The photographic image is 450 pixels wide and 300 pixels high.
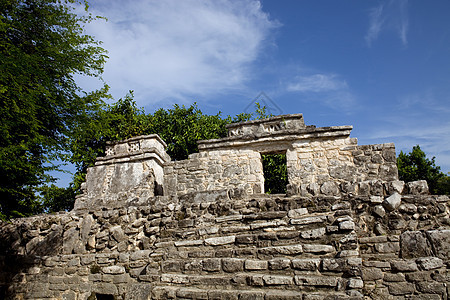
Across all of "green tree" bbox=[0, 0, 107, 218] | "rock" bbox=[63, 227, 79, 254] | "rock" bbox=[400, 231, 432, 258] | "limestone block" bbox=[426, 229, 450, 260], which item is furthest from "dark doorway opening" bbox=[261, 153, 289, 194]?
"limestone block" bbox=[426, 229, 450, 260]

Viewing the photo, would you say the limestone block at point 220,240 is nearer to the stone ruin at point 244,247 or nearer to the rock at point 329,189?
the stone ruin at point 244,247

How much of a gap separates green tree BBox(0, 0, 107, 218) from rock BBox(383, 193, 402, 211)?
5687 millimetres

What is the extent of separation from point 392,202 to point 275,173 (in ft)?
35.0

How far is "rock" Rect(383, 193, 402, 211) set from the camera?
3994 mm

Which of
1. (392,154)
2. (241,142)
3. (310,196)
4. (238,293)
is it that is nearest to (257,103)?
(241,142)

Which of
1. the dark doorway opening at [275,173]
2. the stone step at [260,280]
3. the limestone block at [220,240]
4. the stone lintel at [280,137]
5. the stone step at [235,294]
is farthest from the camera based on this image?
the dark doorway opening at [275,173]

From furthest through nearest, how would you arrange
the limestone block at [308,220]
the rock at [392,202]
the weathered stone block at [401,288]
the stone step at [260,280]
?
the rock at [392,202], the limestone block at [308,220], the weathered stone block at [401,288], the stone step at [260,280]

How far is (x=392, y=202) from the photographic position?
4004 mm

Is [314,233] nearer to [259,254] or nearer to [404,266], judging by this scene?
[259,254]

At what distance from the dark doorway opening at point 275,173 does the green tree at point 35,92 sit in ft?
27.7

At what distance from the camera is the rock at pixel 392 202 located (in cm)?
399

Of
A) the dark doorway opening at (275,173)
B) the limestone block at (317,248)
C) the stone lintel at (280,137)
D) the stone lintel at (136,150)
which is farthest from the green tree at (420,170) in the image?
the limestone block at (317,248)

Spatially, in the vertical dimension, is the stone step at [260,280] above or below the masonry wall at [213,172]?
below

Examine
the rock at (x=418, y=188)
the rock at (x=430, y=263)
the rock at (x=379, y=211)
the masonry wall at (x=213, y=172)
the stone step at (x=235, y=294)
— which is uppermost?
the masonry wall at (x=213, y=172)
